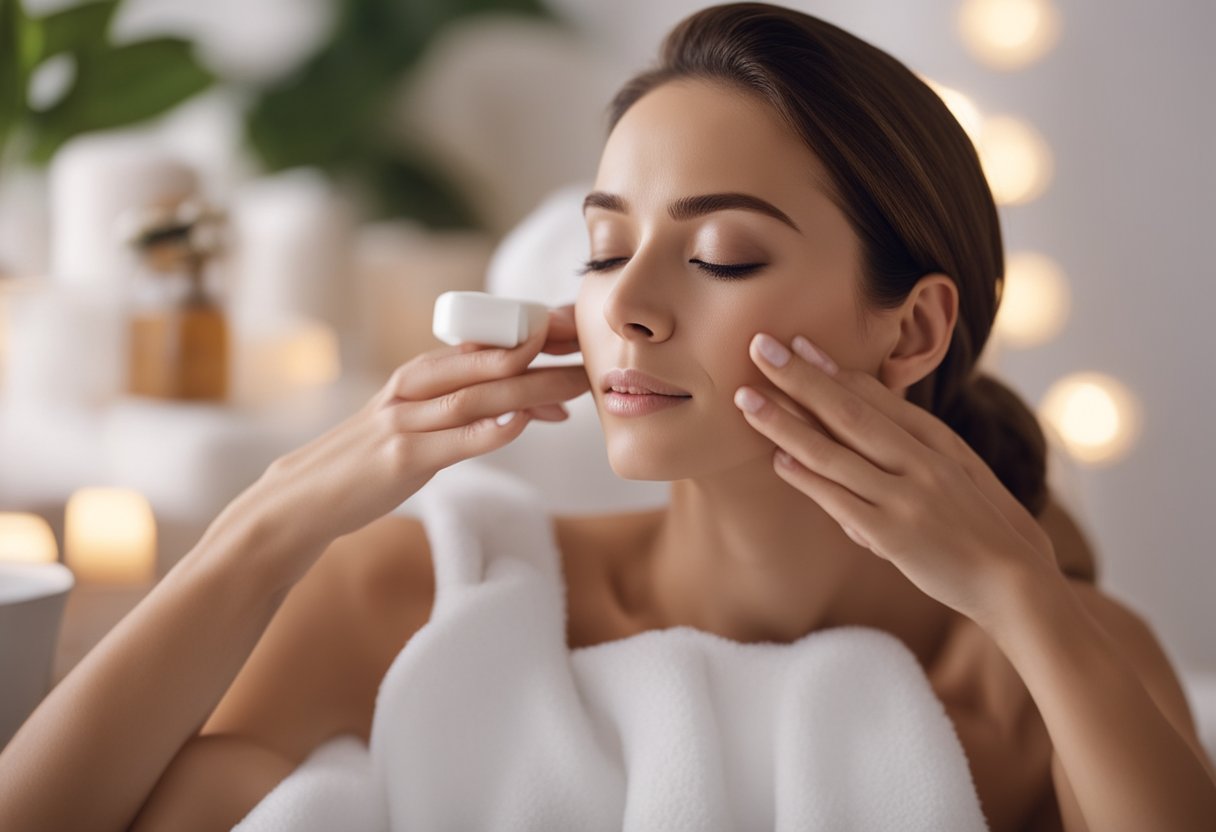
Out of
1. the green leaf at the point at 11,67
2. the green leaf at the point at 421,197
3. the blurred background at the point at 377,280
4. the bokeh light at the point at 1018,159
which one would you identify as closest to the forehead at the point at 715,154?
the blurred background at the point at 377,280

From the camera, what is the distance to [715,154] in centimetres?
101

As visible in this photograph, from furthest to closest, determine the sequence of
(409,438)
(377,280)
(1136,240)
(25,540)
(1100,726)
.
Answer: (377,280) < (1136,240) < (25,540) < (409,438) < (1100,726)

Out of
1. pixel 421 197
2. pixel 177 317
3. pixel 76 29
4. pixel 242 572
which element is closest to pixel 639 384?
pixel 242 572

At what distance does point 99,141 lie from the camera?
2.25 m

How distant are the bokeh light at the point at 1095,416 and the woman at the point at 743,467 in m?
1.05

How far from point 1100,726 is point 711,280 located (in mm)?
471

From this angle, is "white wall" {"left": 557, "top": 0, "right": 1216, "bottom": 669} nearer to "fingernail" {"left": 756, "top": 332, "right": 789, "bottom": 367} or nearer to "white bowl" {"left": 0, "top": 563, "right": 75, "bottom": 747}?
"fingernail" {"left": 756, "top": 332, "right": 789, "bottom": 367}

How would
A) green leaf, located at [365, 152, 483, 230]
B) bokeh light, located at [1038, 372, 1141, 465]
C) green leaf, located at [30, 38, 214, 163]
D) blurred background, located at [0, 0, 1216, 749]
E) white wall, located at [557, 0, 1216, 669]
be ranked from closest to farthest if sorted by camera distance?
blurred background, located at [0, 0, 1216, 749] < white wall, located at [557, 0, 1216, 669] < bokeh light, located at [1038, 372, 1141, 465] < green leaf, located at [30, 38, 214, 163] < green leaf, located at [365, 152, 483, 230]

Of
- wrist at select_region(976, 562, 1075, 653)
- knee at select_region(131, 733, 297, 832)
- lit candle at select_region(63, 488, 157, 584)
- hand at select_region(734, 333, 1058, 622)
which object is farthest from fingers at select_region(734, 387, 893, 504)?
lit candle at select_region(63, 488, 157, 584)

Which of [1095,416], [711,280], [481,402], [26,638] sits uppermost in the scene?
[711,280]

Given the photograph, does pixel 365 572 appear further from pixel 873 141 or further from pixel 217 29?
pixel 217 29

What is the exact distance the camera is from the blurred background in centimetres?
185

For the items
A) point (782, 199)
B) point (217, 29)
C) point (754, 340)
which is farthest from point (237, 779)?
point (217, 29)

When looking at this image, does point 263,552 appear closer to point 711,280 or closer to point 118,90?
point 711,280
